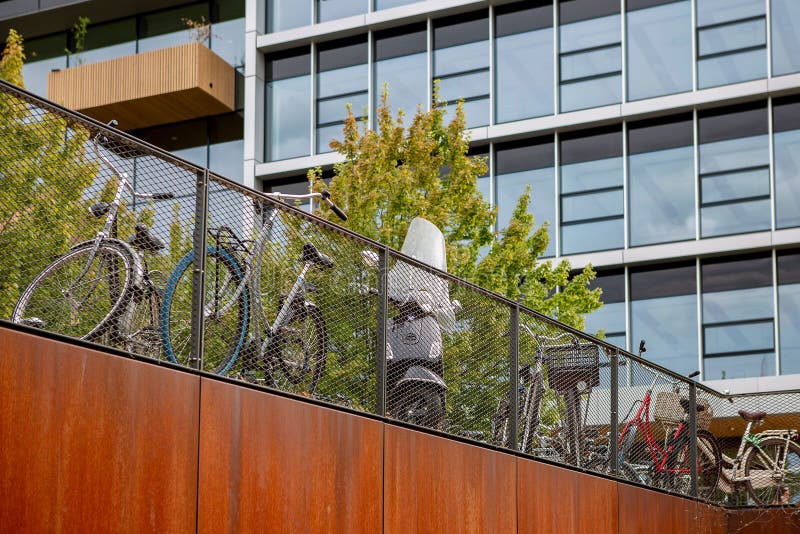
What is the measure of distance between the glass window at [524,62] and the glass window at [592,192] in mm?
1169

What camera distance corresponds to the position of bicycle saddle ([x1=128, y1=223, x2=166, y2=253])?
6922mm

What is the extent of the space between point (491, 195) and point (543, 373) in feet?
58.7

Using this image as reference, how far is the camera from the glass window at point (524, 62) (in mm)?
28516

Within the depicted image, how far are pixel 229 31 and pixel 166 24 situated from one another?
5.33 feet

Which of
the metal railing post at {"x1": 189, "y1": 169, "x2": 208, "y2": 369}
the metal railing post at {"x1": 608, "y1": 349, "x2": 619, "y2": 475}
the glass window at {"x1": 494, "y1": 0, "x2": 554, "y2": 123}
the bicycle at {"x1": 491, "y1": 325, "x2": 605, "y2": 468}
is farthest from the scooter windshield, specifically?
the glass window at {"x1": 494, "y1": 0, "x2": 554, "y2": 123}

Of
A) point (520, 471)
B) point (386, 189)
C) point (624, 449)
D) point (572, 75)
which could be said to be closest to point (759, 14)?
point (572, 75)

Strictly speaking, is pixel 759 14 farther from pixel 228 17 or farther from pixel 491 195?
pixel 228 17

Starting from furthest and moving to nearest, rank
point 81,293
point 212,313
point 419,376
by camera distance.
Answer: point 419,376
point 212,313
point 81,293

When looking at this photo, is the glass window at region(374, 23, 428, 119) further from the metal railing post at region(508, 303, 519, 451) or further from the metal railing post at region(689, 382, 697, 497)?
the metal railing post at region(508, 303, 519, 451)

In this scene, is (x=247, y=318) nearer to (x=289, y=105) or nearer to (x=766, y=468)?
(x=766, y=468)

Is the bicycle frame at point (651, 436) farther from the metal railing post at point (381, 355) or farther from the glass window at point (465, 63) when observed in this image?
the glass window at point (465, 63)

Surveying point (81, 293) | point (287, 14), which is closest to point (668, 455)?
point (81, 293)

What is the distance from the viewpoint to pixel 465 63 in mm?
29156

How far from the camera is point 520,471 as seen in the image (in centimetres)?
1002
